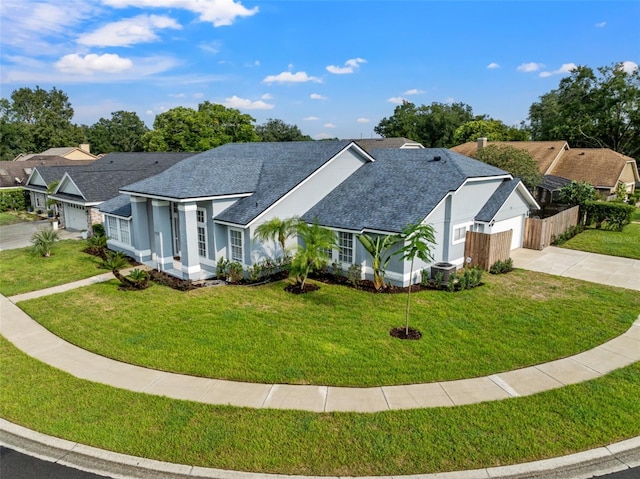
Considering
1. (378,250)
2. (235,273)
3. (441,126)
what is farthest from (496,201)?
(441,126)

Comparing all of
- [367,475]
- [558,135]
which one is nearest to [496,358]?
[367,475]

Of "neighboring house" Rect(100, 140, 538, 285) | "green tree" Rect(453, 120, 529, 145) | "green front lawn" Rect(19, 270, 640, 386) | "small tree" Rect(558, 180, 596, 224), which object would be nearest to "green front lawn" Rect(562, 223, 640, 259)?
"small tree" Rect(558, 180, 596, 224)

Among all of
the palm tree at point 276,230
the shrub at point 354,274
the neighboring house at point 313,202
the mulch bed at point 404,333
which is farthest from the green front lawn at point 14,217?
the mulch bed at point 404,333

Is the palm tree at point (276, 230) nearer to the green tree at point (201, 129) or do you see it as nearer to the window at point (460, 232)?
the window at point (460, 232)

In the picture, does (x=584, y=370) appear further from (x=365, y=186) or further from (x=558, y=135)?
(x=558, y=135)

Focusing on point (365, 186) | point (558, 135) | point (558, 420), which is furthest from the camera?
point (558, 135)

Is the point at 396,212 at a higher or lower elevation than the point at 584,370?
higher

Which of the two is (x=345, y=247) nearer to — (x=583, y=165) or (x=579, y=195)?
(x=579, y=195)

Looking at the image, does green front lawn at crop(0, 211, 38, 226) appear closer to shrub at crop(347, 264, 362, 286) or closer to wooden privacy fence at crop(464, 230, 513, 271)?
shrub at crop(347, 264, 362, 286)
